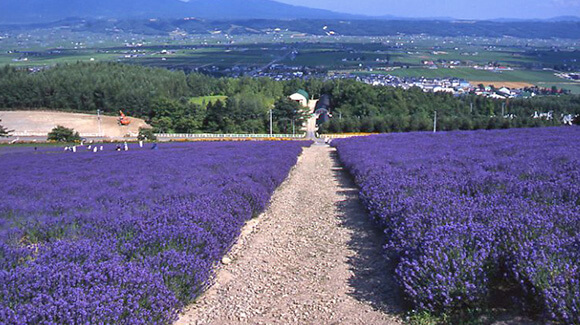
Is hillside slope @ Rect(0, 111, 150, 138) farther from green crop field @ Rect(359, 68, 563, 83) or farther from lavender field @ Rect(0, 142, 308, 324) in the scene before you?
green crop field @ Rect(359, 68, 563, 83)

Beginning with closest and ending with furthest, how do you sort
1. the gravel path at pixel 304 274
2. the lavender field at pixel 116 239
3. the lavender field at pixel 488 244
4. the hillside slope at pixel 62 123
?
the lavender field at pixel 116 239
the lavender field at pixel 488 244
the gravel path at pixel 304 274
the hillside slope at pixel 62 123

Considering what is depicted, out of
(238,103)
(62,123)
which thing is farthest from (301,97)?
(62,123)

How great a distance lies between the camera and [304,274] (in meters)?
7.45

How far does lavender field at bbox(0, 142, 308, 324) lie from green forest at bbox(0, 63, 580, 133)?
42.4 meters

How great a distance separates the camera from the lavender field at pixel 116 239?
4.68 metres

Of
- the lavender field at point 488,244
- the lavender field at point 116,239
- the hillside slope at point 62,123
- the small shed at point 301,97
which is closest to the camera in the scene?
the lavender field at point 116,239

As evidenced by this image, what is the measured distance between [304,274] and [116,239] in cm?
268

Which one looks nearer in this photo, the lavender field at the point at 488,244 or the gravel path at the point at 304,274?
the lavender field at the point at 488,244

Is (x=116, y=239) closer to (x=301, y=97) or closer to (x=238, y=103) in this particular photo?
(x=238, y=103)

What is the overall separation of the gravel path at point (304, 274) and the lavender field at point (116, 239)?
39cm

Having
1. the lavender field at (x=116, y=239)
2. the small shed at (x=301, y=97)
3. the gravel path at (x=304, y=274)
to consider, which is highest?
the lavender field at (x=116, y=239)

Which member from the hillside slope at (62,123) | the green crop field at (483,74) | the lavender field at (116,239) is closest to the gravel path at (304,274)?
the lavender field at (116,239)

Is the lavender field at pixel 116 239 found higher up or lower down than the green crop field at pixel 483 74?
higher up

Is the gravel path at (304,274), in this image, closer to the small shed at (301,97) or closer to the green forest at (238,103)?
the green forest at (238,103)
